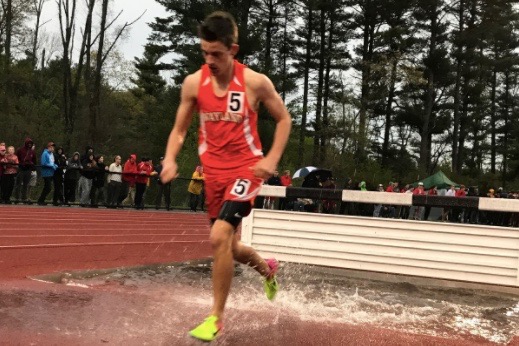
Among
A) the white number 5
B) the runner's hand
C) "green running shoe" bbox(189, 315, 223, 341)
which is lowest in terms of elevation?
"green running shoe" bbox(189, 315, 223, 341)

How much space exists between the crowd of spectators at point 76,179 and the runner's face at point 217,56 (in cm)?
1248

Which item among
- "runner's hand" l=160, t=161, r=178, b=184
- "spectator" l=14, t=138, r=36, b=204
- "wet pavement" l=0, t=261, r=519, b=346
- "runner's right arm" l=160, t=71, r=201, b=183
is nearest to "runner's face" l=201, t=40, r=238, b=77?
"runner's right arm" l=160, t=71, r=201, b=183

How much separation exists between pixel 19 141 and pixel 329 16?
2178cm

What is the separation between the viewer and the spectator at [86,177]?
17250 millimetres

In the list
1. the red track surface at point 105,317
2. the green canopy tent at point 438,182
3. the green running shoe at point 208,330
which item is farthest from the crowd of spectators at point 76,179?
the green canopy tent at point 438,182

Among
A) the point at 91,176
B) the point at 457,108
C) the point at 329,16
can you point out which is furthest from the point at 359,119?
the point at 91,176

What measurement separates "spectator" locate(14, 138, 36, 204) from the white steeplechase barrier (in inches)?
327

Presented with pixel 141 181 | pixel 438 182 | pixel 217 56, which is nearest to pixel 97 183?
pixel 141 181

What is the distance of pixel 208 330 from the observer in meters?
3.63

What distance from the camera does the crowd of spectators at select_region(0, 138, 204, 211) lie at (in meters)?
15.4

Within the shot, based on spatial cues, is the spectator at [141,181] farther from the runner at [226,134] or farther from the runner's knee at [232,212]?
the runner's knee at [232,212]

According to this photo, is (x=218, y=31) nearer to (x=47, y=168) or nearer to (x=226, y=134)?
(x=226, y=134)

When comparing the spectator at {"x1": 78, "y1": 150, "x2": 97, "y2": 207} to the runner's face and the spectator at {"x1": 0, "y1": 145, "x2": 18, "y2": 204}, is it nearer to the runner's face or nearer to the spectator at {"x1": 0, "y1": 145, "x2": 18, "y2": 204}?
the spectator at {"x1": 0, "y1": 145, "x2": 18, "y2": 204}

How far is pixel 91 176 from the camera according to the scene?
17344 millimetres
